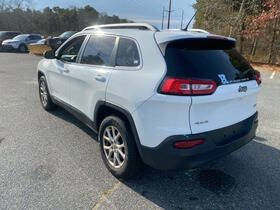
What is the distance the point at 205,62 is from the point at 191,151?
911 millimetres

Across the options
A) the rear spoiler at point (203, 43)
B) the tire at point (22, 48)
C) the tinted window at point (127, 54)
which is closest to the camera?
the rear spoiler at point (203, 43)

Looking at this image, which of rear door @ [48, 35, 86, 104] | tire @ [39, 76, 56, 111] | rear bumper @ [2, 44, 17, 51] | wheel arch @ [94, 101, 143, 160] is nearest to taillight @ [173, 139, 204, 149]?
wheel arch @ [94, 101, 143, 160]

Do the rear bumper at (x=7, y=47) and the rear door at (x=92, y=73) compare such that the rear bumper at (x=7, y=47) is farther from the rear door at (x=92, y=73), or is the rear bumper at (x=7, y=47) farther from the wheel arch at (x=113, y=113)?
the wheel arch at (x=113, y=113)

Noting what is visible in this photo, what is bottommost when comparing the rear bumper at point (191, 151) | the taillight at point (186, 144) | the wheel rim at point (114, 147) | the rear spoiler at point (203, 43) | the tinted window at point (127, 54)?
the wheel rim at point (114, 147)

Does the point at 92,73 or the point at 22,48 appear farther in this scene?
the point at 22,48

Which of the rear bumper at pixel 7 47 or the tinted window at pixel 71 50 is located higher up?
the tinted window at pixel 71 50

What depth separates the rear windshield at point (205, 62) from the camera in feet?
9.02

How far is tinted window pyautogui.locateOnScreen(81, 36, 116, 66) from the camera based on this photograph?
360 centimetres

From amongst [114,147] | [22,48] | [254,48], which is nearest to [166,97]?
[114,147]

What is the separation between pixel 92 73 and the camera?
3.74 meters

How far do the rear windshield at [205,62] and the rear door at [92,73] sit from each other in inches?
36.2

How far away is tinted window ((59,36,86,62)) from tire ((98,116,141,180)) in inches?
56.6

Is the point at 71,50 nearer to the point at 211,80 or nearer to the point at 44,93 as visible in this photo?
the point at 44,93

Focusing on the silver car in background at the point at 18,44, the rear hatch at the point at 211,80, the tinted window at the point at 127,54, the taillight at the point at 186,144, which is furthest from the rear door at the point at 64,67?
the silver car in background at the point at 18,44
